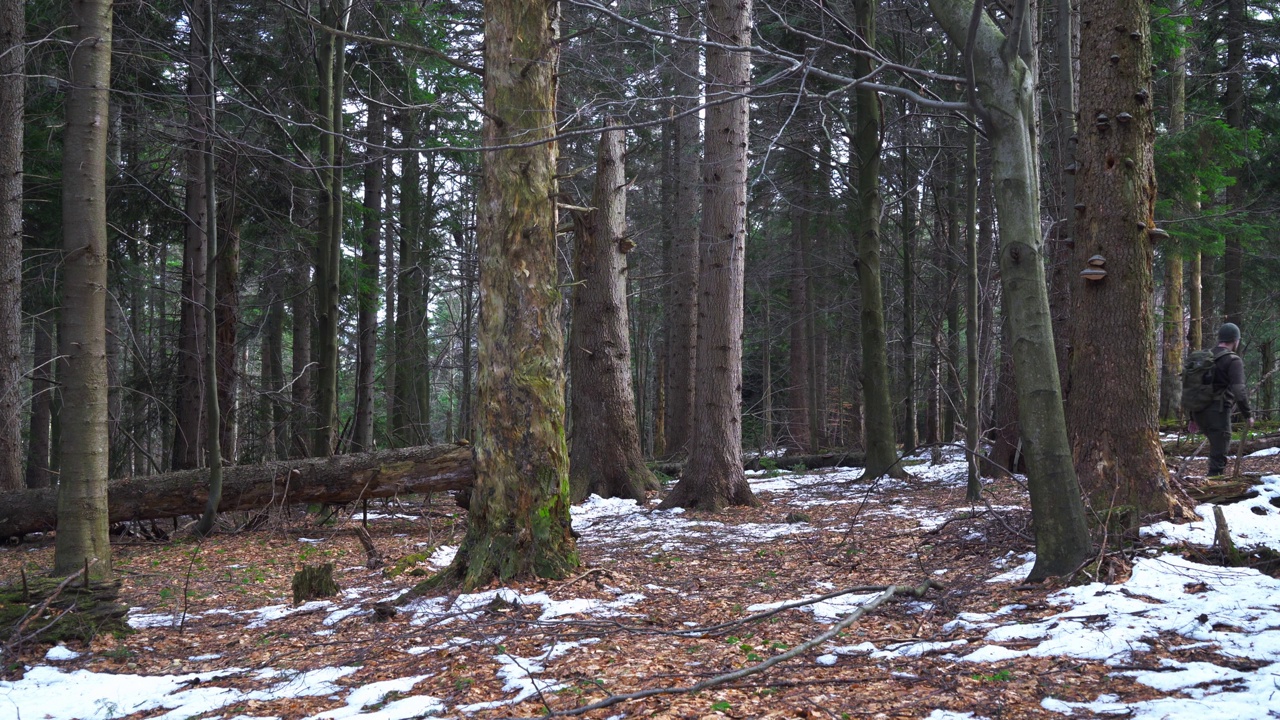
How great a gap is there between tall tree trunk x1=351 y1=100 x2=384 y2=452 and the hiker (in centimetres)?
1113

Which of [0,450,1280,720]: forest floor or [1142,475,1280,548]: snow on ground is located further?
[1142,475,1280,548]: snow on ground

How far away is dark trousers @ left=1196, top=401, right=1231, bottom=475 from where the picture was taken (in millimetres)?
8375

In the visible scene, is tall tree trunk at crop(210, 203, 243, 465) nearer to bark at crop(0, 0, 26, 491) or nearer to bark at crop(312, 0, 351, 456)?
bark at crop(312, 0, 351, 456)

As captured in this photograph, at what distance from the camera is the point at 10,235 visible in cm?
1030

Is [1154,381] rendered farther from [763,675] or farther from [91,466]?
[91,466]

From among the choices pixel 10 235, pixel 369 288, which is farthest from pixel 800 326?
pixel 10 235

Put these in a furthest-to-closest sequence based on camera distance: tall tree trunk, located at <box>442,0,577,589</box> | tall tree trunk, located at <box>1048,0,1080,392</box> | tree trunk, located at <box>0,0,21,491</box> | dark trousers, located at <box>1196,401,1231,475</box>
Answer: tree trunk, located at <box>0,0,21,491</box>, dark trousers, located at <box>1196,401,1231,475</box>, tall tree trunk, located at <box>1048,0,1080,392</box>, tall tree trunk, located at <box>442,0,577,589</box>

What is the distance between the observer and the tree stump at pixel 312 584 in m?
6.12

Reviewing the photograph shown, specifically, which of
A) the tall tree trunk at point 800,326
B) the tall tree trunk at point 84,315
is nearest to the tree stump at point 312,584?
the tall tree trunk at point 84,315

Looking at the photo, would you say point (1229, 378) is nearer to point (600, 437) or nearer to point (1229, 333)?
point (1229, 333)

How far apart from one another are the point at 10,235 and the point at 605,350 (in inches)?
301

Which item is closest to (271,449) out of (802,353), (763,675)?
(763,675)

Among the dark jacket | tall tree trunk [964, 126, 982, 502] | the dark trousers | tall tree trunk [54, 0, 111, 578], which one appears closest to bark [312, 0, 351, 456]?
tall tree trunk [54, 0, 111, 578]

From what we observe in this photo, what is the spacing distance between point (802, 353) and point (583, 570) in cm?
1672
